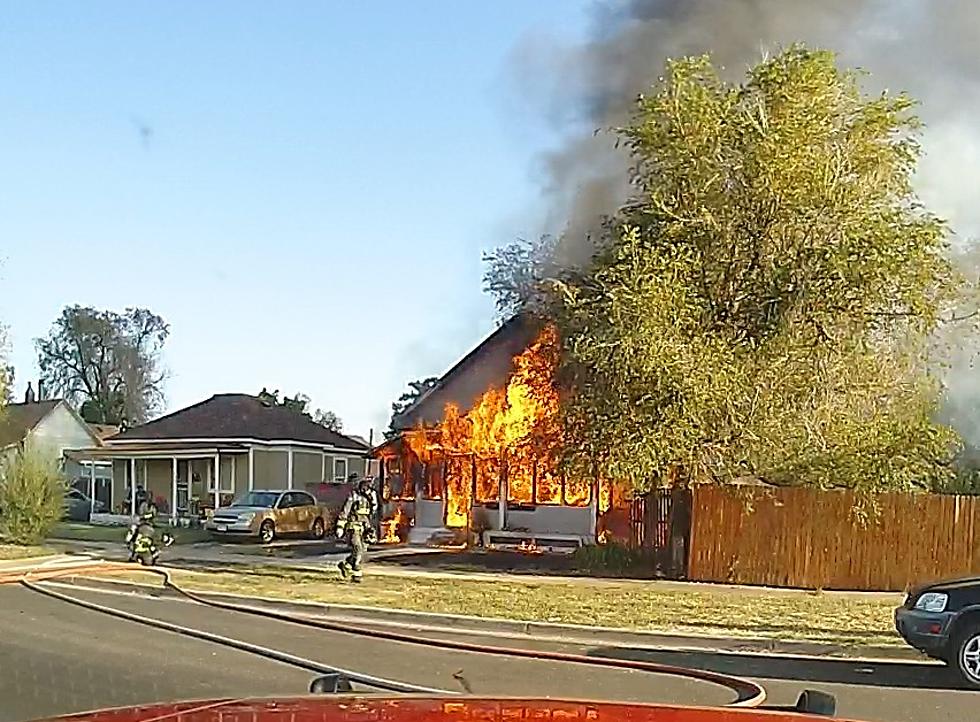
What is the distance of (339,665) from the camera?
1131 cm

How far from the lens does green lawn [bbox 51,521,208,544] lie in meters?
32.0

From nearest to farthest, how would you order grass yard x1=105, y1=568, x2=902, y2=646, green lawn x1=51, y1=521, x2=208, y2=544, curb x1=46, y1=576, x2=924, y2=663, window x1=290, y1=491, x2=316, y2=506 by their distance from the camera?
curb x1=46, y1=576, x2=924, y2=663 < grass yard x1=105, y1=568, x2=902, y2=646 < green lawn x1=51, y1=521, x2=208, y2=544 < window x1=290, y1=491, x2=316, y2=506

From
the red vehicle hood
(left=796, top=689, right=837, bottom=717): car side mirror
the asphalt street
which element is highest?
the red vehicle hood

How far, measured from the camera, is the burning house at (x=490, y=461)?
25.0 meters

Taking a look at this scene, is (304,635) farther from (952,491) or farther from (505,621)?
(952,491)

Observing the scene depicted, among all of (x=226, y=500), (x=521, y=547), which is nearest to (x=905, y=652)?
(x=521, y=547)

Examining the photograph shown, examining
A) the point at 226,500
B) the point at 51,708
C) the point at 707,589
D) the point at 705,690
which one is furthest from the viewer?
the point at 226,500

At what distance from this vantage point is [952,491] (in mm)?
24312

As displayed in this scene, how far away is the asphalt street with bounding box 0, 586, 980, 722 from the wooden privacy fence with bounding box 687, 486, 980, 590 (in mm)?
8082

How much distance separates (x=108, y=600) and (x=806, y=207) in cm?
1203

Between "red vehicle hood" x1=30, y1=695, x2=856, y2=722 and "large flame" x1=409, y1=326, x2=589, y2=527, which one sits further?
"large flame" x1=409, y1=326, x2=589, y2=527

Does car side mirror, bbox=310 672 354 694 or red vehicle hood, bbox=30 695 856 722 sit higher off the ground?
red vehicle hood, bbox=30 695 856 722

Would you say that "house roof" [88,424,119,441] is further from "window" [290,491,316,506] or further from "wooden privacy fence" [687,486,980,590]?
"wooden privacy fence" [687,486,980,590]

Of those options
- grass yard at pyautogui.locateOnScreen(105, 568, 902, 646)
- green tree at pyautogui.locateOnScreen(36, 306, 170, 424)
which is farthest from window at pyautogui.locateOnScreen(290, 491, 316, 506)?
green tree at pyautogui.locateOnScreen(36, 306, 170, 424)
